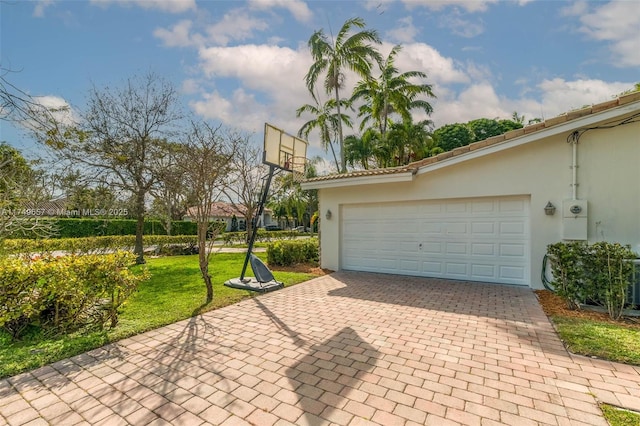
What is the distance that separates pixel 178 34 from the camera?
28.8ft

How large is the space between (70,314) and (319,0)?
29.8 feet

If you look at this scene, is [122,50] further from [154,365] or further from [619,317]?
[619,317]

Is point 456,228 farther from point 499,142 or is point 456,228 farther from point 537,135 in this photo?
point 537,135

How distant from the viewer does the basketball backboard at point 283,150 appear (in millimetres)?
7594

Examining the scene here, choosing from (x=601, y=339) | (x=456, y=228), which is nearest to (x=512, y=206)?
(x=456, y=228)

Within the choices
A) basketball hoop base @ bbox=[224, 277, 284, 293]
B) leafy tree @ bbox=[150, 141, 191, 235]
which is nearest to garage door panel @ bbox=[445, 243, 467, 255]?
basketball hoop base @ bbox=[224, 277, 284, 293]

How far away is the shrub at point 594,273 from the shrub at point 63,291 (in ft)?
26.4

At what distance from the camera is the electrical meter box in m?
6.88

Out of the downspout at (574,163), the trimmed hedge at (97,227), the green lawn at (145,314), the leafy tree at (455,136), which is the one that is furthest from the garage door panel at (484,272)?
the leafy tree at (455,136)

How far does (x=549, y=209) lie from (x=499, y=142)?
2.00 meters

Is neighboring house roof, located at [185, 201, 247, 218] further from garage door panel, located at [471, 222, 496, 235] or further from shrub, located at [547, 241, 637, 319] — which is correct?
shrub, located at [547, 241, 637, 319]

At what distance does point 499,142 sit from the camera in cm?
760

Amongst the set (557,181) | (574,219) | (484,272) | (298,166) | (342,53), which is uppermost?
(342,53)

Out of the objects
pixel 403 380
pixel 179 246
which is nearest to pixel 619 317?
pixel 403 380
